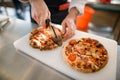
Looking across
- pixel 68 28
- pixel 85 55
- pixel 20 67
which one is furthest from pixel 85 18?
pixel 20 67

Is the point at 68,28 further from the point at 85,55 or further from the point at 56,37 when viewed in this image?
the point at 85,55

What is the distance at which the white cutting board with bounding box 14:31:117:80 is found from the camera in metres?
0.53

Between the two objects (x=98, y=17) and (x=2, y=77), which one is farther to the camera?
(x=98, y=17)

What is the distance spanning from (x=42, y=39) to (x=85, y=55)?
10.4 inches

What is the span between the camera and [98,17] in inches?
88.7

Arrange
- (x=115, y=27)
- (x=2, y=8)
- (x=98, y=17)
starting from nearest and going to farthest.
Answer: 1. (x=115, y=27)
2. (x=98, y=17)
3. (x=2, y=8)

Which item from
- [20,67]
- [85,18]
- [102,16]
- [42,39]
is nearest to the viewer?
[20,67]

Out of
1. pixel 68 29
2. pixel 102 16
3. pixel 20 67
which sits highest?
pixel 68 29

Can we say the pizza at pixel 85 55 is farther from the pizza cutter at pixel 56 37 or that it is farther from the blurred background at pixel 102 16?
the blurred background at pixel 102 16

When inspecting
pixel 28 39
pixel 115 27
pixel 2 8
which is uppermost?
pixel 28 39

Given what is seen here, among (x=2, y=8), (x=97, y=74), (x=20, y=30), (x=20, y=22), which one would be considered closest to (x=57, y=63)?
(x=97, y=74)

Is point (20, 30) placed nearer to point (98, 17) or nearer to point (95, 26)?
point (95, 26)

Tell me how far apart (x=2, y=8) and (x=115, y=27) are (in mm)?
2161

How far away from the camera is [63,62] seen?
59 cm
